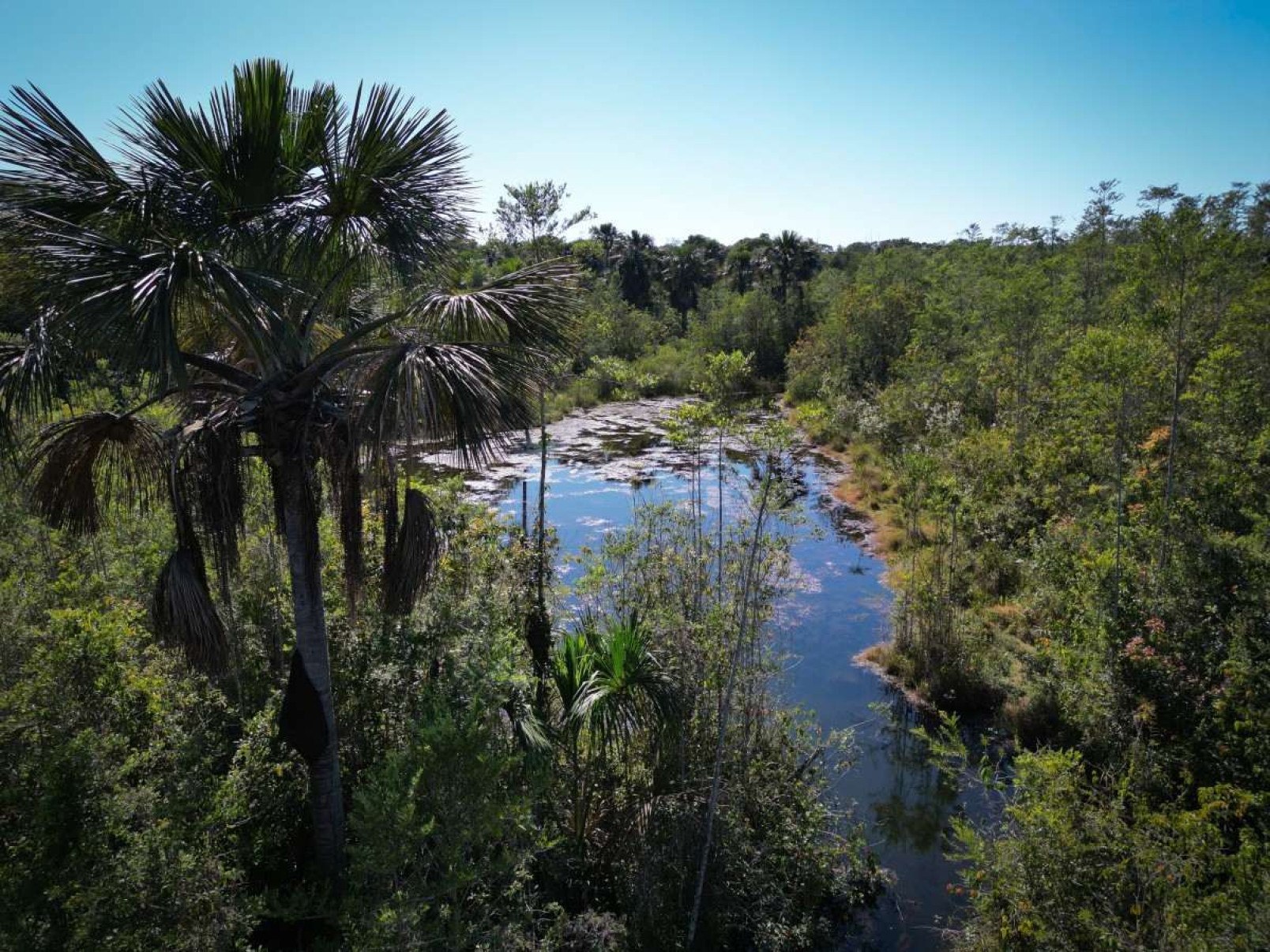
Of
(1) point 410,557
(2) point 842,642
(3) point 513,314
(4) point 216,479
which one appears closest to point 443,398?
(3) point 513,314

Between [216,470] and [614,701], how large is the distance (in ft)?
13.0

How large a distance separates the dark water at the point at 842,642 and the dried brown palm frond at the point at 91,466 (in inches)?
207

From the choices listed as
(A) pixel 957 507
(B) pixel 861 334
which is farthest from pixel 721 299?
(A) pixel 957 507

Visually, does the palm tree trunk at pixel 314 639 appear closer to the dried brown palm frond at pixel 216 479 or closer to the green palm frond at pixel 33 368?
the dried brown palm frond at pixel 216 479

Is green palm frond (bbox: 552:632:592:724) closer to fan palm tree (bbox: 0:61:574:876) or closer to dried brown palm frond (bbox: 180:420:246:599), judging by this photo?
fan palm tree (bbox: 0:61:574:876)

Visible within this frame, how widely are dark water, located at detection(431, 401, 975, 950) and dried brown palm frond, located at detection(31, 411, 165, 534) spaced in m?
5.27

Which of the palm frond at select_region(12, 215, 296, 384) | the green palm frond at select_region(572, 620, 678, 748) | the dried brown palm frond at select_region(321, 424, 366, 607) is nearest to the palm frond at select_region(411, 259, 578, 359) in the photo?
the dried brown palm frond at select_region(321, 424, 366, 607)

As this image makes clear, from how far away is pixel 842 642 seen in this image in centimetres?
1547

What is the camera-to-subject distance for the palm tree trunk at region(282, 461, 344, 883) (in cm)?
546

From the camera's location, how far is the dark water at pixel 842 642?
929cm

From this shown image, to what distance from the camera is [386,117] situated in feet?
16.1

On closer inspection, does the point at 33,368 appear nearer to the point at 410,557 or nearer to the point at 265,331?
the point at 265,331

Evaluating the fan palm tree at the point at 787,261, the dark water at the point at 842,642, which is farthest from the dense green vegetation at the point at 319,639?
the fan palm tree at the point at 787,261

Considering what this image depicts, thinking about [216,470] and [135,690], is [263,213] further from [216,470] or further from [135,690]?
[135,690]
